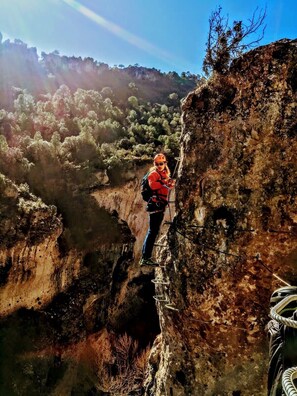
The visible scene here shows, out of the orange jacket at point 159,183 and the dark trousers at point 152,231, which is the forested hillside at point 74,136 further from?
the dark trousers at point 152,231

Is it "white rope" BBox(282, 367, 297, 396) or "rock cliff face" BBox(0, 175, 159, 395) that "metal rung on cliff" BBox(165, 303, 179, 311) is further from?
"rock cliff face" BBox(0, 175, 159, 395)

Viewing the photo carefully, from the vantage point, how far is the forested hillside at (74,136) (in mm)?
24625

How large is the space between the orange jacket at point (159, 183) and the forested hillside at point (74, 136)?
2687mm

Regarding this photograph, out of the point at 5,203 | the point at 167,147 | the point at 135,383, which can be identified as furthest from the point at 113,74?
the point at 135,383

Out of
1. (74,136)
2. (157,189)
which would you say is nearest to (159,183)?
(157,189)

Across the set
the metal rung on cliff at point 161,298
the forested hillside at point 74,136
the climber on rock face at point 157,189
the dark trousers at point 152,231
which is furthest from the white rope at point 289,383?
the forested hillside at point 74,136

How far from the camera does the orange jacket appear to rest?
9086 mm

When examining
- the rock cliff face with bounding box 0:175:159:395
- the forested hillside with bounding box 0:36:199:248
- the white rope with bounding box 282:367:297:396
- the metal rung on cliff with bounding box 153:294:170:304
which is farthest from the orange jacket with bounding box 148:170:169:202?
the rock cliff face with bounding box 0:175:159:395

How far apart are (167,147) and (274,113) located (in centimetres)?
2575

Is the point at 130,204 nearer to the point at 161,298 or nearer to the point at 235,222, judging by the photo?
the point at 161,298

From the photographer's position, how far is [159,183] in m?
9.10

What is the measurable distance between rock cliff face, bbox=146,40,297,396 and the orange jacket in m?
1.29

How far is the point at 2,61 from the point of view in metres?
61.1

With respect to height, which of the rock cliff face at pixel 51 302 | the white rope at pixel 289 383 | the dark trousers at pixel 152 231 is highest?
the dark trousers at pixel 152 231
